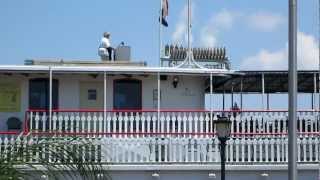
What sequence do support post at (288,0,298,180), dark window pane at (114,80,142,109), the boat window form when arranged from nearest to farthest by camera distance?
support post at (288,0,298,180) → the boat window → dark window pane at (114,80,142,109)

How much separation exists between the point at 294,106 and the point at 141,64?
11.3 m

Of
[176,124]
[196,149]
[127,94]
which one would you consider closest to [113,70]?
[127,94]

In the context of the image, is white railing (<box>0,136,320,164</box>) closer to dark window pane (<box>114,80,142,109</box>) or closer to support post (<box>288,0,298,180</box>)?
dark window pane (<box>114,80,142,109</box>)

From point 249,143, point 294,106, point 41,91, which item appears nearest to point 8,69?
point 41,91

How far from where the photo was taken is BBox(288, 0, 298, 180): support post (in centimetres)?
1099

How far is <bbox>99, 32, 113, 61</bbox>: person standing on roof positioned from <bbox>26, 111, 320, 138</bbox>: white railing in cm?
372

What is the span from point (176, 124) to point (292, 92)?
8775 mm

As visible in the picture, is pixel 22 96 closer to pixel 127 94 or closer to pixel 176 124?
pixel 127 94

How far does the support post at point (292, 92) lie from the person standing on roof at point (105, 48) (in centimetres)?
1207

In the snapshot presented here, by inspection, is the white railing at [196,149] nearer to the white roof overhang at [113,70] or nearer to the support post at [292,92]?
the white roof overhang at [113,70]

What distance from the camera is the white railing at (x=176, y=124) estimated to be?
1942 cm

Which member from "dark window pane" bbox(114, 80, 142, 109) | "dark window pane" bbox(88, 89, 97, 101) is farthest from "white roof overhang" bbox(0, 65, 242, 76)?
"dark window pane" bbox(88, 89, 97, 101)

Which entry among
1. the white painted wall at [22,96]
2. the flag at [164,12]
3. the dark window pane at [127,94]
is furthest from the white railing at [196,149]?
the flag at [164,12]

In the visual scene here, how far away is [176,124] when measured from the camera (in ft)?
65.2
